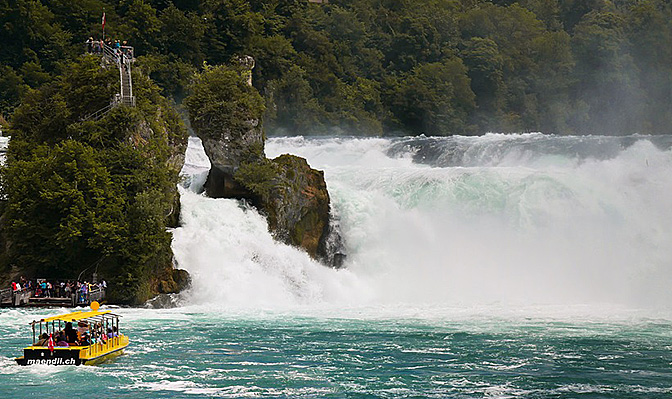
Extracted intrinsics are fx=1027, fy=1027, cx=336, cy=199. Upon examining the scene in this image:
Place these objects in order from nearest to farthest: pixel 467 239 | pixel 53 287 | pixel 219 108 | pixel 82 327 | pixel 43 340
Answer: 1. pixel 43 340
2. pixel 82 327
3. pixel 53 287
4. pixel 219 108
5. pixel 467 239

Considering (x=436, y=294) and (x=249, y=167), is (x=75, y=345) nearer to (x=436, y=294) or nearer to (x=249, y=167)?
(x=436, y=294)

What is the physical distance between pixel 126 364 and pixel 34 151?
19457 mm

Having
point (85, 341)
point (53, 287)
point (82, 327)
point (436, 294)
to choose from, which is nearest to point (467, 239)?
point (436, 294)

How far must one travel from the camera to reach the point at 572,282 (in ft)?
156

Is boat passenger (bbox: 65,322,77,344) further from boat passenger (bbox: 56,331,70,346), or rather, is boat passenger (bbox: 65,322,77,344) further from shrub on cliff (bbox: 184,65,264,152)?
shrub on cliff (bbox: 184,65,264,152)

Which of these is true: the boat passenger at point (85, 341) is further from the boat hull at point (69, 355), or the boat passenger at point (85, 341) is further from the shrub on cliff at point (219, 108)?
the shrub on cliff at point (219, 108)

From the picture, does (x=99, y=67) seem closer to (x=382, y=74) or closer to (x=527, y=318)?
(x=527, y=318)


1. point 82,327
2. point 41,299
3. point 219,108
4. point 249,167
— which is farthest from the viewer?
point 219,108

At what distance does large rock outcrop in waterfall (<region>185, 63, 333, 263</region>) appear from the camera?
50.3 metres

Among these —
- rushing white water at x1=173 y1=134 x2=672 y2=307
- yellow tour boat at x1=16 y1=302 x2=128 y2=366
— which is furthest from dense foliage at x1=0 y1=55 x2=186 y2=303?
yellow tour boat at x1=16 y1=302 x2=128 y2=366

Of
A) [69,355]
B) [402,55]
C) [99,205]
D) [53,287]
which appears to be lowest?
[69,355]

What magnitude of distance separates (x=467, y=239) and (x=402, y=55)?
68.8 m

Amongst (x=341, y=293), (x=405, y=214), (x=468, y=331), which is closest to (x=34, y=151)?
(x=341, y=293)

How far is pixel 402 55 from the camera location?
117 m
